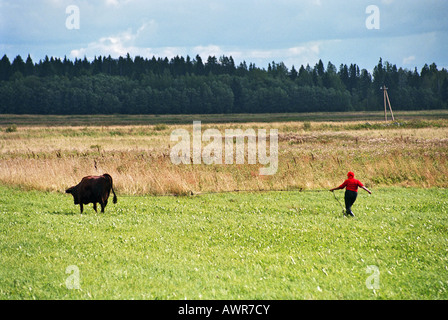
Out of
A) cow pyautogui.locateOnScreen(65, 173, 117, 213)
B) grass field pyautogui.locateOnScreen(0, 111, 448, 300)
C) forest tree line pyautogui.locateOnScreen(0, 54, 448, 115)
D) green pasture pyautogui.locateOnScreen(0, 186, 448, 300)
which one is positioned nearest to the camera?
green pasture pyautogui.locateOnScreen(0, 186, 448, 300)

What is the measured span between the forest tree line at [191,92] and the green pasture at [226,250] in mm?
156889

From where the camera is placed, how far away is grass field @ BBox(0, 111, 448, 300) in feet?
27.0

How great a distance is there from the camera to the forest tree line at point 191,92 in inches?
6437

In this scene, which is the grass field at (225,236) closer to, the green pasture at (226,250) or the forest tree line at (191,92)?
the green pasture at (226,250)

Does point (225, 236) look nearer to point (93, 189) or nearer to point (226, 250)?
point (226, 250)

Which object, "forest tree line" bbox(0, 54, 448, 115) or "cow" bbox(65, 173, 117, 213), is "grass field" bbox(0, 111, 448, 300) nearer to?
"cow" bbox(65, 173, 117, 213)

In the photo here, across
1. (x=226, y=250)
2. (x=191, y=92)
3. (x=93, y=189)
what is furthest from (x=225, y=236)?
(x=191, y=92)

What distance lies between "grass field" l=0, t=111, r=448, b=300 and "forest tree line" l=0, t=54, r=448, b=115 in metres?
150

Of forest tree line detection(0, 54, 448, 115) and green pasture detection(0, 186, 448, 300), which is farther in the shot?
forest tree line detection(0, 54, 448, 115)

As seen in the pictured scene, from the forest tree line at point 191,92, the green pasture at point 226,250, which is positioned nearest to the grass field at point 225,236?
the green pasture at point 226,250

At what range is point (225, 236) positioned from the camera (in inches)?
468

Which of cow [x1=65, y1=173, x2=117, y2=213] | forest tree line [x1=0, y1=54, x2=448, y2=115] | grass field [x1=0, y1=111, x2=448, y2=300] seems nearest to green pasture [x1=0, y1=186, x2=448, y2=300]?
grass field [x1=0, y1=111, x2=448, y2=300]
